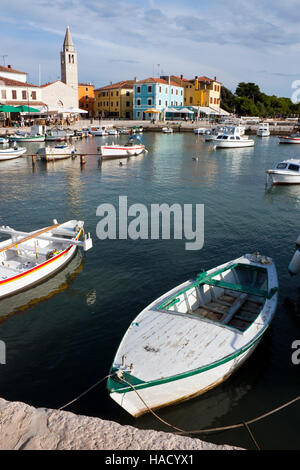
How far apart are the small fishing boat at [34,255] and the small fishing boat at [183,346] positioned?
18.3 feet

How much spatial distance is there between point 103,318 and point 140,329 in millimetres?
3203

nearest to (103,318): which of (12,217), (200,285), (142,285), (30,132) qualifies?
(142,285)

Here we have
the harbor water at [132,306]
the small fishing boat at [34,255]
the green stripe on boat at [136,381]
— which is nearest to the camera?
the green stripe on boat at [136,381]

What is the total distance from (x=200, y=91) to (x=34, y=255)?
105 metres

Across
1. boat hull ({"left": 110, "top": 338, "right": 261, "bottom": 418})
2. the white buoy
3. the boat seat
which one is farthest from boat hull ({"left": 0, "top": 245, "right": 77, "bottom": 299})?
the white buoy

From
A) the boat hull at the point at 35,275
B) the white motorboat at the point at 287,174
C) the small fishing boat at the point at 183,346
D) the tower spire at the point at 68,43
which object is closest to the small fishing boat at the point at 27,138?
the white motorboat at the point at 287,174

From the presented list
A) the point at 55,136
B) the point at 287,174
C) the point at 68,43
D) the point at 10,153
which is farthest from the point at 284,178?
the point at 68,43

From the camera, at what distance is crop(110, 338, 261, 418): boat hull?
24.7 feet

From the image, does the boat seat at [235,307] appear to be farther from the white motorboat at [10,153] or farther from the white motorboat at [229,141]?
the white motorboat at [229,141]

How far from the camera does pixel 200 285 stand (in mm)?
11430

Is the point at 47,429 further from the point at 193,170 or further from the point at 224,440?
the point at 193,170

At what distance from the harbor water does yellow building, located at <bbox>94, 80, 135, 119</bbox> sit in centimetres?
8231

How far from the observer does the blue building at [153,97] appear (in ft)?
325

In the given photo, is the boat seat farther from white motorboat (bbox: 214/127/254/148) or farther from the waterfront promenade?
the waterfront promenade
